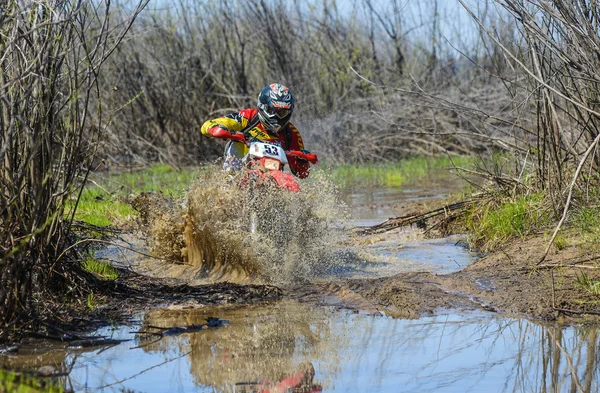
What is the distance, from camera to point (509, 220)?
28.8 feet

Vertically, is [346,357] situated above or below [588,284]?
below

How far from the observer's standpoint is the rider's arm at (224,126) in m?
8.63

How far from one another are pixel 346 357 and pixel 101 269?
3140 mm

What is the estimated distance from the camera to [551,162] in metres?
8.41

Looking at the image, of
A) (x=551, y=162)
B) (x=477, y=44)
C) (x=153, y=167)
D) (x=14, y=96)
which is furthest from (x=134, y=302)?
(x=477, y=44)

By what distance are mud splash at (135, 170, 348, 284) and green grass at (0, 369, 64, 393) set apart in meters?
3.33

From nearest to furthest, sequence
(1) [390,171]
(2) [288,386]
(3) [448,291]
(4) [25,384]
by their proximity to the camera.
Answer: (4) [25,384] < (2) [288,386] < (3) [448,291] < (1) [390,171]

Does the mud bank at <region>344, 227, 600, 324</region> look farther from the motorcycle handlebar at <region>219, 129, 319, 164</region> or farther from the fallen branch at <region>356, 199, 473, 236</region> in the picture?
the fallen branch at <region>356, 199, 473, 236</region>

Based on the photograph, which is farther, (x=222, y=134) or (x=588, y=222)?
(x=222, y=134)

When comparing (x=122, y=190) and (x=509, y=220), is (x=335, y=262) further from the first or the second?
(x=122, y=190)

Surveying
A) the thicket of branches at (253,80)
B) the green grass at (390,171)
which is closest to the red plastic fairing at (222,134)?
the green grass at (390,171)

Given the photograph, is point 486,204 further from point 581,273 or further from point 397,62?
point 397,62

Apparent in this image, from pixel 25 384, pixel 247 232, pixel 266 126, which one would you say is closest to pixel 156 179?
pixel 266 126

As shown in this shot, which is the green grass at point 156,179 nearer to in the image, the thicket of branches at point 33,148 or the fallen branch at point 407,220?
the fallen branch at point 407,220
